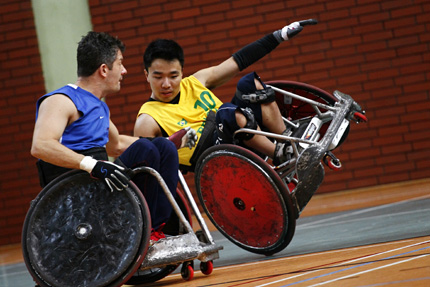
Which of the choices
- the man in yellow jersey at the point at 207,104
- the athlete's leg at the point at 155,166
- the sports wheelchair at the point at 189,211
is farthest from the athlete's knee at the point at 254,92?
the athlete's leg at the point at 155,166

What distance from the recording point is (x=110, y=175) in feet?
8.75

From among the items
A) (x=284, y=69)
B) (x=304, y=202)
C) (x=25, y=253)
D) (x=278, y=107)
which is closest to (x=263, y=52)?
(x=278, y=107)

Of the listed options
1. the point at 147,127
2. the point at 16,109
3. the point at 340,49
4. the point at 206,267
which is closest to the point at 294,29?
the point at 147,127

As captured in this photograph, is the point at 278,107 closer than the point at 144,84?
Yes

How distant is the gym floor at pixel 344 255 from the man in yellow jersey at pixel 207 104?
60 centimetres

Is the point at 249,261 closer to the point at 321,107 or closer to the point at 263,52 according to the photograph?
the point at 321,107

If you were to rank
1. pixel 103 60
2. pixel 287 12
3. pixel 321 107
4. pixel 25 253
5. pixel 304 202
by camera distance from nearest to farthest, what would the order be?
pixel 25 253 → pixel 103 60 → pixel 304 202 → pixel 321 107 → pixel 287 12

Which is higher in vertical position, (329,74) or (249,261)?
(329,74)

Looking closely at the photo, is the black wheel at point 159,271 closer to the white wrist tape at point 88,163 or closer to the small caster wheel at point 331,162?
the white wrist tape at point 88,163

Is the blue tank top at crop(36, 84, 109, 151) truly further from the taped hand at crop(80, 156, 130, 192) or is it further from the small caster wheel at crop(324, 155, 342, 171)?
the small caster wheel at crop(324, 155, 342, 171)

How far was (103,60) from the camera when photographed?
3.08 metres

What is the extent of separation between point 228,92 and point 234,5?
867 mm

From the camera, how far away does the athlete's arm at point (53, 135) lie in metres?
2.71

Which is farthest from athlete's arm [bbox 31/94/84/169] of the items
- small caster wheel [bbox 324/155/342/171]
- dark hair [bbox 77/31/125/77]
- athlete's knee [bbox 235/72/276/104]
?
small caster wheel [bbox 324/155/342/171]
